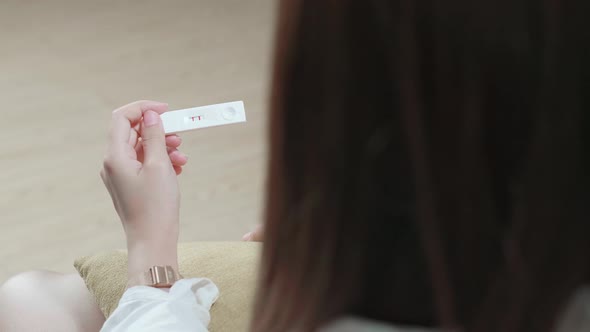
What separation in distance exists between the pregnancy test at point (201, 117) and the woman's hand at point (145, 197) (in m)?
0.12

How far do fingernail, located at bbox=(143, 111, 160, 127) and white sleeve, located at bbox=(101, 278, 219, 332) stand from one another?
0.66 feet

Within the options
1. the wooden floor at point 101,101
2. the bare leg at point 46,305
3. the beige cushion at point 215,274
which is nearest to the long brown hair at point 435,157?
the beige cushion at point 215,274

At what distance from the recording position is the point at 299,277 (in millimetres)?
461

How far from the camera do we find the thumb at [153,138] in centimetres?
88

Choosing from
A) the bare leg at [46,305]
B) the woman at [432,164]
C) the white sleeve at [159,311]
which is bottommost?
the bare leg at [46,305]

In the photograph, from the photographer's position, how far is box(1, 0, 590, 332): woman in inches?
15.5

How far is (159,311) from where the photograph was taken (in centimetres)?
76

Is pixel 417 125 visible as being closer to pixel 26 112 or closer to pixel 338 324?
pixel 338 324

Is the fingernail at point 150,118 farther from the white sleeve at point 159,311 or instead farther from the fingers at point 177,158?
the white sleeve at point 159,311

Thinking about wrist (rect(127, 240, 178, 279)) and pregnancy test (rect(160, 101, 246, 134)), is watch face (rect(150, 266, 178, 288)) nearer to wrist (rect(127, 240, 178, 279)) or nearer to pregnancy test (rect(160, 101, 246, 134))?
wrist (rect(127, 240, 178, 279))

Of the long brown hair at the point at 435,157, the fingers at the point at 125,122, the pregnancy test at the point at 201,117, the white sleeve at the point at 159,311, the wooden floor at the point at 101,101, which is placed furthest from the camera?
the wooden floor at the point at 101,101

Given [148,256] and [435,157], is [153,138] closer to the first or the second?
[148,256]

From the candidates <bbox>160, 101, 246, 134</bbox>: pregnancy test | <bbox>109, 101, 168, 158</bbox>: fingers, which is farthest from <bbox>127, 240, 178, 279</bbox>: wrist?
<bbox>160, 101, 246, 134</bbox>: pregnancy test

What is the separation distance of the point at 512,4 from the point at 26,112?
1663 millimetres
